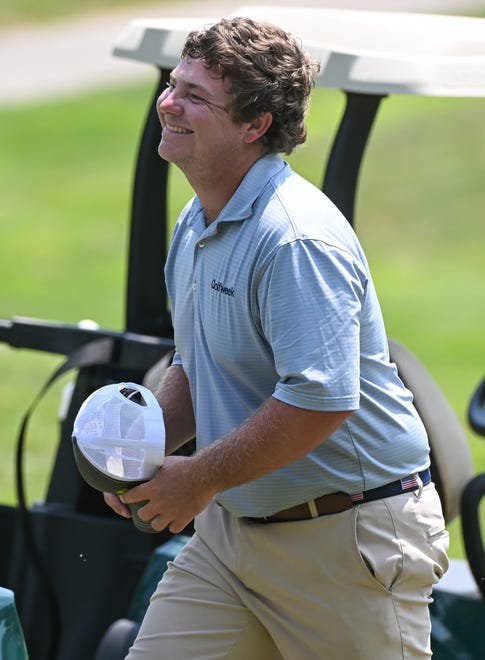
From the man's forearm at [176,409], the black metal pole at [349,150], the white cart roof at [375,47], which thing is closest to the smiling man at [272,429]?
the man's forearm at [176,409]

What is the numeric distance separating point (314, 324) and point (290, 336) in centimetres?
5

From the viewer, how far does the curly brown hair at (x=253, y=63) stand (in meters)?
2.67

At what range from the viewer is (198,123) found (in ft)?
8.78

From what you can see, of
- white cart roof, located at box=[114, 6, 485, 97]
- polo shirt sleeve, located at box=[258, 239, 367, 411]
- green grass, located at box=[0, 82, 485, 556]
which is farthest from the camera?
green grass, located at box=[0, 82, 485, 556]

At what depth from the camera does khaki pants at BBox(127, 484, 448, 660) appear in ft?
8.95

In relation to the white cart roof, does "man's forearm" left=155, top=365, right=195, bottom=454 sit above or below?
below

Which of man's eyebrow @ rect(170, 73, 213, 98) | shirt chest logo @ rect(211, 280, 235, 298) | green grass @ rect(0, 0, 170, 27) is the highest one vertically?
man's eyebrow @ rect(170, 73, 213, 98)

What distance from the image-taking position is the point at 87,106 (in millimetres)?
19234

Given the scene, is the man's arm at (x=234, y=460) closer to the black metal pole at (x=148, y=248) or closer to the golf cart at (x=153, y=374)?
the golf cart at (x=153, y=374)

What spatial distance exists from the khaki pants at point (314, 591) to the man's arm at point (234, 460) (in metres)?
0.25

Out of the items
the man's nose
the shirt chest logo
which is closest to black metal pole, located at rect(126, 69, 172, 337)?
the man's nose

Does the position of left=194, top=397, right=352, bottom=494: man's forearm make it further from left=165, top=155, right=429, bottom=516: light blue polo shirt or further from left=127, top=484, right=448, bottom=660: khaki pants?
left=127, top=484, right=448, bottom=660: khaki pants

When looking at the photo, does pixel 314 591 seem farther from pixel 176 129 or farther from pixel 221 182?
pixel 176 129

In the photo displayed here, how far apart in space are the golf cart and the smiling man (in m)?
0.56
